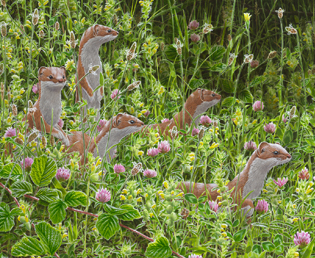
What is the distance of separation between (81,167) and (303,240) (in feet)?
3.07

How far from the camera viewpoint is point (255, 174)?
1804 mm

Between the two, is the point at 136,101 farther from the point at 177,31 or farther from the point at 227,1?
the point at 227,1

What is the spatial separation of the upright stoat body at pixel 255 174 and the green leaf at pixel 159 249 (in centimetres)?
40

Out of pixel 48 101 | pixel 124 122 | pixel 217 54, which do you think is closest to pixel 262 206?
pixel 124 122

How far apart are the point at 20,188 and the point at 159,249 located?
1.70ft

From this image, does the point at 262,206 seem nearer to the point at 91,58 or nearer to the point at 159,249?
the point at 159,249

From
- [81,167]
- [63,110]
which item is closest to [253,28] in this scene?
[63,110]

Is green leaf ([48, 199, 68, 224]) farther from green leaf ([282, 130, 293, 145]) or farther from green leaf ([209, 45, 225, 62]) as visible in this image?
green leaf ([209, 45, 225, 62])

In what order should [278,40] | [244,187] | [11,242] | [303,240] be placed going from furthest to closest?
[278,40]
[244,187]
[11,242]
[303,240]

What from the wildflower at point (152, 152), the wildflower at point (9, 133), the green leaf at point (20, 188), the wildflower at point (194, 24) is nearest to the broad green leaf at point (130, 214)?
the green leaf at point (20, 188)

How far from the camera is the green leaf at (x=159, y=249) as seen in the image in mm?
1369

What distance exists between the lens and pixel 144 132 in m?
2.23

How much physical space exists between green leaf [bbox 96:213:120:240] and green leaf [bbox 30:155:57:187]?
228 millimetres

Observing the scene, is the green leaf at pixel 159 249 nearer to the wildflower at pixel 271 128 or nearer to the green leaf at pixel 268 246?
the green leaf at pixel 268 246
